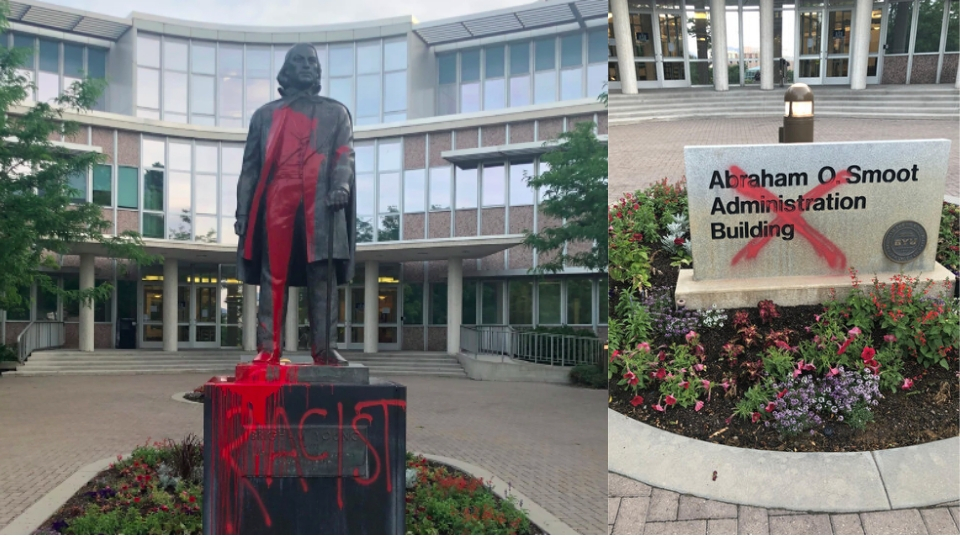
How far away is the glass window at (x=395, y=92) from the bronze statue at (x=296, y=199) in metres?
1.12

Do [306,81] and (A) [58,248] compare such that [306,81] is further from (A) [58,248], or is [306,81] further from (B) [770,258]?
(B) [770,258]

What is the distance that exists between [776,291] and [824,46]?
186cm

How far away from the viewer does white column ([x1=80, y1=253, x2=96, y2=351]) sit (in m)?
5.75

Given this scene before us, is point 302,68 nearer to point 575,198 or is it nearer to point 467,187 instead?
point 467,187

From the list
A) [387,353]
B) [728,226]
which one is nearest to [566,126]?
[728,226]

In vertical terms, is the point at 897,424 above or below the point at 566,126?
below

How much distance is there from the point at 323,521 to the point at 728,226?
302cm

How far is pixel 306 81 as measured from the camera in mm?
4965

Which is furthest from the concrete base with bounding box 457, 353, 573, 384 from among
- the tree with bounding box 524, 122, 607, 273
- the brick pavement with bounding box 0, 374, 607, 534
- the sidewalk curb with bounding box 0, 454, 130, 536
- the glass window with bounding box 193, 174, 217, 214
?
the sidewalk curb with bounding box 0, 454, 130, 536

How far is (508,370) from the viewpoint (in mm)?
6816

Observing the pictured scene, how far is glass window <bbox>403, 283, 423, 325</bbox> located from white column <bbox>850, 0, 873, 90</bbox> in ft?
11.2

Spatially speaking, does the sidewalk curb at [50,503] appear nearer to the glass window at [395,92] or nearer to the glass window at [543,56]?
the glass window at [395,92]

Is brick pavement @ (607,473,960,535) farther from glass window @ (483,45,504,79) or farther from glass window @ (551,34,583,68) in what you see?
glass window @ (551,34,583,68)

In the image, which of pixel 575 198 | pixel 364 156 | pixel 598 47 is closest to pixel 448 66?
pixel 364 156
